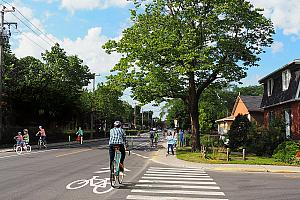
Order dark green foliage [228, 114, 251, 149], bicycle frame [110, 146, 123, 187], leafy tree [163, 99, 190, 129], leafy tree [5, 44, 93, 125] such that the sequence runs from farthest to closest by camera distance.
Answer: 1. leafy tree [163, 99, 190, 129]
2. leafy tree [5, 44, 93, 125]
3. dark green foliage [228, 114, 251, 149]
4. bicycle frame [110, 146, 123, 187]

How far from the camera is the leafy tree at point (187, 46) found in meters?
26.9

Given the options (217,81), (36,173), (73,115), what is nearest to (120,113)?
(73,115)

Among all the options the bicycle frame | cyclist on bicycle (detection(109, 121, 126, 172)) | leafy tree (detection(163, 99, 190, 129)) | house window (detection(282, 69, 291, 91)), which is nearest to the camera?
the bicycle frame

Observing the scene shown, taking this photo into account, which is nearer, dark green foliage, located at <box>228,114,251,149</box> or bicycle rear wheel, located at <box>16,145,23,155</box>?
dark green foliage, located at <box>228,114,251,149</box>

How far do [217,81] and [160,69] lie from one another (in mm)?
6047

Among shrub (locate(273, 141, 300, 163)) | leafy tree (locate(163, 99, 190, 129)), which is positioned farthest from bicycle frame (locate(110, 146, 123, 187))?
leafy tree (locate(163, 99, 190, 129))

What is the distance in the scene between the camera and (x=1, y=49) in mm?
37844

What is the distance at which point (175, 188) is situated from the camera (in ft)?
40.3

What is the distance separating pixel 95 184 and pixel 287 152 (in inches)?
550

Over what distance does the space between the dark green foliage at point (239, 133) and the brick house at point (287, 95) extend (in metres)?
2.45

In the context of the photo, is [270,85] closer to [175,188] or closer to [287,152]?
[287,152]

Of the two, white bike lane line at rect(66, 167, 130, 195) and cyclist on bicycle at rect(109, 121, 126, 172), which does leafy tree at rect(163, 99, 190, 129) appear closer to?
white bike lane line at rect(66, 167, 130, 195)

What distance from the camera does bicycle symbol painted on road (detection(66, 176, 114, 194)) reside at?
11.6m

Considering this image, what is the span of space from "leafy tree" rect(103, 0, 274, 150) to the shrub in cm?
656
